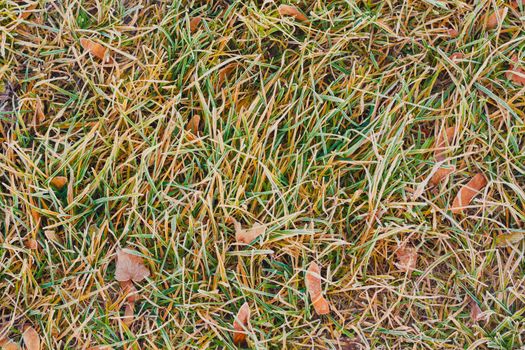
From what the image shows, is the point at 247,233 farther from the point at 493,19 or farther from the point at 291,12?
the point at 493,19

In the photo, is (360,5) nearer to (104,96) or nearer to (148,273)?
(104,96)

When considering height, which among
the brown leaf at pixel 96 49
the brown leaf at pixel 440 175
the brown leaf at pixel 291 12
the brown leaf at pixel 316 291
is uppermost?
the brown leaf at pixel 291 12

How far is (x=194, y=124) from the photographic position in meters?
1.90

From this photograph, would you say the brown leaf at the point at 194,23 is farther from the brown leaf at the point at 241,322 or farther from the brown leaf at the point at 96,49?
the brown leaf at the point at 241,322

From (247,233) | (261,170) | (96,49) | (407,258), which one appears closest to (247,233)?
(247,233)

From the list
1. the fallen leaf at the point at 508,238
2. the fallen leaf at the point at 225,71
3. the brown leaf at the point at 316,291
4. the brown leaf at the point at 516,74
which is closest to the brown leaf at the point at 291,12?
the fallen leaf at the point at 225,71

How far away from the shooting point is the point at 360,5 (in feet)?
6.59

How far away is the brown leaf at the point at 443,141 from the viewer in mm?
1892

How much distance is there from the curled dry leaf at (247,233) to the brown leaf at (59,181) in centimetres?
58

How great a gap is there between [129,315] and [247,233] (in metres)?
0.46

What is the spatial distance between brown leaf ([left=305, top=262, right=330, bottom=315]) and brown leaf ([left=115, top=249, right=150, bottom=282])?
0.52m

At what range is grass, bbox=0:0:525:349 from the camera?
177 cm

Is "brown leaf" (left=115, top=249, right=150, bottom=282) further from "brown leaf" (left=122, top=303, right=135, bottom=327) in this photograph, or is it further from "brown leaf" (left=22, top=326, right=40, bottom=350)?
"brown leaf" (left=22, top=326, right=40, bottom=350)

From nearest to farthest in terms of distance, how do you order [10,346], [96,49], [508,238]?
[10,346] < [508,238] < [96,49]
